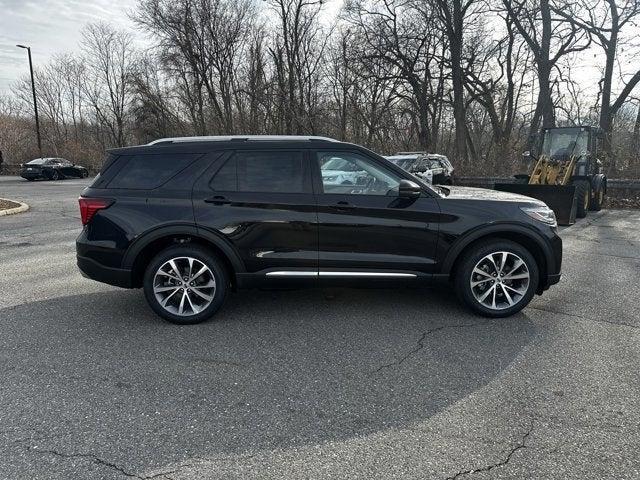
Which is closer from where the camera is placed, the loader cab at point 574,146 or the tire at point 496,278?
the tire at point 496,278

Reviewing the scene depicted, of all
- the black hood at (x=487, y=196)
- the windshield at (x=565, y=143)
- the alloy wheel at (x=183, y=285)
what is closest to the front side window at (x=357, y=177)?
the black hood at (x=487, y=196)

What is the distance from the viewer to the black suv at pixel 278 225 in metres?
4.30

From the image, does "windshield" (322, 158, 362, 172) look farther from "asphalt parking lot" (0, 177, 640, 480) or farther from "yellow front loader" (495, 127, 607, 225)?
"yellow front loader" (495, 127, 607, 225)

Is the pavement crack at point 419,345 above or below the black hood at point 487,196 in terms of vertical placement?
below

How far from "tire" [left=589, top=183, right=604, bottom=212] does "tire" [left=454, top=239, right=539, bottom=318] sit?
35.5ft

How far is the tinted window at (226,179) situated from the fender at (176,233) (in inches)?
17.8

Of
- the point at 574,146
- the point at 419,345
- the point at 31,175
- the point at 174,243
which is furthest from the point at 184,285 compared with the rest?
the point at 31,175

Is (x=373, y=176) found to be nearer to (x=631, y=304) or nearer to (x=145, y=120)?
(x=631, y=304)

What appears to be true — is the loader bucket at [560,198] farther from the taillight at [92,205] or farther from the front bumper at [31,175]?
the front bumper at [31,175]

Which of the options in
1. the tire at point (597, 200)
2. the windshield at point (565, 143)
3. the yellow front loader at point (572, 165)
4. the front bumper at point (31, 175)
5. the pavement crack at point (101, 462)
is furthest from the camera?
the front bumper at point (31, 175)

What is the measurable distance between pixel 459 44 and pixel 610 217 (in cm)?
1666

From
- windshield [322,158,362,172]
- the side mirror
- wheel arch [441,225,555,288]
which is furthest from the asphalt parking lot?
windshield [322,158,362,172]

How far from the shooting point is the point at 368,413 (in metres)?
2.88

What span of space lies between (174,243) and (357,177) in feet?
6.44
